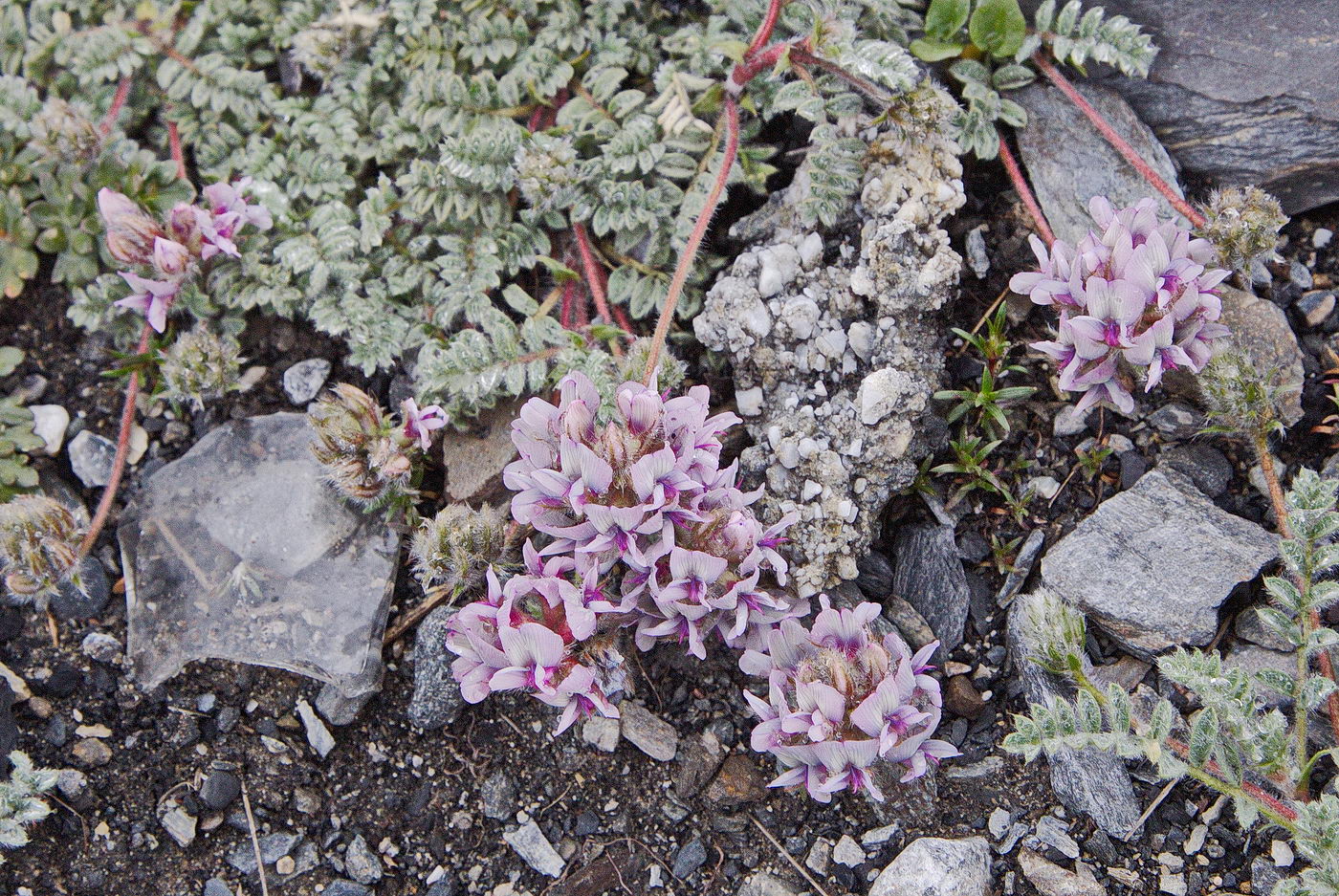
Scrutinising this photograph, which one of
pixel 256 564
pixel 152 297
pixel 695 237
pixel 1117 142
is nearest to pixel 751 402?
pixel 695 237

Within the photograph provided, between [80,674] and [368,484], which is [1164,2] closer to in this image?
[368,484]

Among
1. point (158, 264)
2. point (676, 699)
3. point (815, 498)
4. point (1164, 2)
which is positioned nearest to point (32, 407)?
point (158, 264)

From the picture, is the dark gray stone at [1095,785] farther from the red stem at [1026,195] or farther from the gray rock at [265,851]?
the gray rock at [265,851]

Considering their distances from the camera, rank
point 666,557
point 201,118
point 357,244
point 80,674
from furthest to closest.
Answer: point 201,118 < point 357,244 < point 80,674 < point 666,557

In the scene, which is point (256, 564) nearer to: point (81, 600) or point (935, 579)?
point (81, 600)

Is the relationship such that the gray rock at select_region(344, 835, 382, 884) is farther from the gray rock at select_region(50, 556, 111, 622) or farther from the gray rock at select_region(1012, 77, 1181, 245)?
the gray rock at select_region(1012, 77, 1181, 245)

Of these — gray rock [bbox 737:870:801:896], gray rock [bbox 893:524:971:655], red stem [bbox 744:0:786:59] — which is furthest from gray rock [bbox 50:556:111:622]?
red stem [bbox 744:0:786:59]
